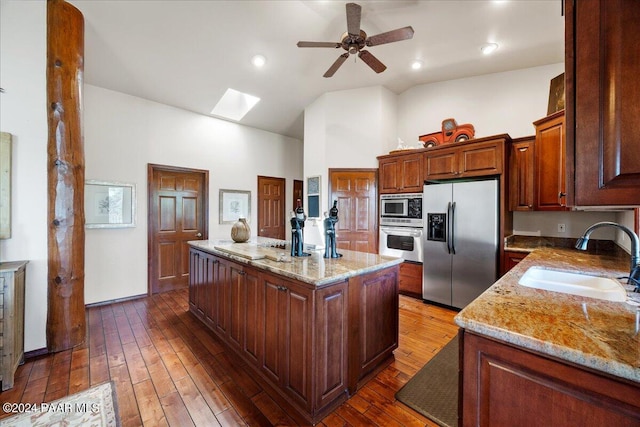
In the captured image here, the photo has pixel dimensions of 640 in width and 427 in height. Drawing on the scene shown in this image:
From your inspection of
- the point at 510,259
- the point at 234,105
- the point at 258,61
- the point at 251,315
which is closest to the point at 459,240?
the point at 510,259

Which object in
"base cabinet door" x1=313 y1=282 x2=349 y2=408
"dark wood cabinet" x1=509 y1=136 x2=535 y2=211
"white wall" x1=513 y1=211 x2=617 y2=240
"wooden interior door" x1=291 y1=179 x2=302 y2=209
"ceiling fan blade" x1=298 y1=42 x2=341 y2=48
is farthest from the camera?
"wooden interior door" x1=291 y1=179 x2=302 y2=209

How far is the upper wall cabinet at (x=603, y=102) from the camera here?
2.43 ft

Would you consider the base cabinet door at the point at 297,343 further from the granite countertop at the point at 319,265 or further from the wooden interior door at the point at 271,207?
the wooden interior door at the point at 271,207

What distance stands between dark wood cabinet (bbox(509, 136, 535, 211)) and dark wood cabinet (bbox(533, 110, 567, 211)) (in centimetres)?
6

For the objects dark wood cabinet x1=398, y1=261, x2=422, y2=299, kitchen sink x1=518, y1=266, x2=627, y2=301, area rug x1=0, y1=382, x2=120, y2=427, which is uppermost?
kitchen sink x1=518, y1=266, x2=627, y2=301

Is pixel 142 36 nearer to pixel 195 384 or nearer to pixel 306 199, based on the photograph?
pixel 306 199

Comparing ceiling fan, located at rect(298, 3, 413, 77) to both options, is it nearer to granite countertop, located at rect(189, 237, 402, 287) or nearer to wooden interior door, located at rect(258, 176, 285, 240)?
granite countertop, located at rect(189, 237, 402, 287)

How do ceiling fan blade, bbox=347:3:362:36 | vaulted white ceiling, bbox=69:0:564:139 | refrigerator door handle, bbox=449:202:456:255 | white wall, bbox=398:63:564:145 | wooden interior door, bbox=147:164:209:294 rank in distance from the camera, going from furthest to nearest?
wooden interior door, bbox=147:164:209:294, white wall, bbox=398:63:564:145, refrigerator door handle, bbox=449:202:456:255, vaulted white ceiling, bbox=69:0:564:139, ceiling fan blade, bbox=347:3:362:36

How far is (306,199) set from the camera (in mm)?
4762

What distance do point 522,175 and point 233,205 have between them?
180 inches

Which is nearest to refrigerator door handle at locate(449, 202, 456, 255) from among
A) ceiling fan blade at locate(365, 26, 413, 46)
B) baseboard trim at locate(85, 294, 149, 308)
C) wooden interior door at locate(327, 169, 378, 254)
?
wooden interior door at locate(327, 169, 378, 254)

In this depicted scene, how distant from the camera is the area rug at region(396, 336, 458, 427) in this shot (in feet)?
5.57

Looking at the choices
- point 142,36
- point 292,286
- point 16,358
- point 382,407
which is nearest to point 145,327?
point 16,358

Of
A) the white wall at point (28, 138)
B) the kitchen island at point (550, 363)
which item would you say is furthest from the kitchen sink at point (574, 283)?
the white wall at point (28, 138)
